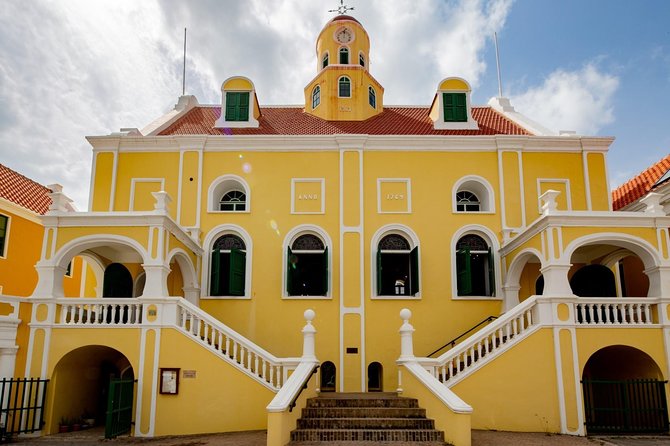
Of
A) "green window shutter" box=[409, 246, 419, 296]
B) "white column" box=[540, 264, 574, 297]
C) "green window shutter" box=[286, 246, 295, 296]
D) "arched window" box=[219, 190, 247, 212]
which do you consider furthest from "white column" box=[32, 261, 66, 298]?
"white column" box=[540, 264, 574, 297]

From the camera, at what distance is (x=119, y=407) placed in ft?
40.3

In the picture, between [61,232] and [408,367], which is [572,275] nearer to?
[408,367]

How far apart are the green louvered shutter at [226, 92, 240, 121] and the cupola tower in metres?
2.92

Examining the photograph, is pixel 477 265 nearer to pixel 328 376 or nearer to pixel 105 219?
pixel 328 376

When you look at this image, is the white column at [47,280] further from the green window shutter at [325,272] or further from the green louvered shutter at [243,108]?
the green louvered shutter at [243,108]

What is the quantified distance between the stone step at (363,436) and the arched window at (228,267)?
6110 mm

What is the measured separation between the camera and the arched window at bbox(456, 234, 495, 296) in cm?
1651

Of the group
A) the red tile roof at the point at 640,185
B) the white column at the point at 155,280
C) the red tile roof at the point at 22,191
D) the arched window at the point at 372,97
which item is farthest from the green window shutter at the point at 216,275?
the red tile roof at the point at 640,185

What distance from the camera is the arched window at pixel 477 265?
1651cm

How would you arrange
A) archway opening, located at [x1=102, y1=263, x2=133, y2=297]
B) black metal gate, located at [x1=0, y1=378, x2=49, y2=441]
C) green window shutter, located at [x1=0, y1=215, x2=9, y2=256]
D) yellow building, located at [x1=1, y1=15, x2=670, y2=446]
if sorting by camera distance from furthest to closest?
green window shutter, located at [x1=0, y1=215, x2=9, y2=256]
archway opening, located at [x1=102, y1=263, x2=133, y2=297]
yellow building, located at [x1=1, y1=15, x2=670, y2=446]
black metal gate, located at [x1=0, y1=378, x2=49, y2=441]

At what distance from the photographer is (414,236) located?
55.0 feet

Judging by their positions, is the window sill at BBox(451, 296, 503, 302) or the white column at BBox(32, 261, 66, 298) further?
the window sill at BBox(451, 296, 503, 302)

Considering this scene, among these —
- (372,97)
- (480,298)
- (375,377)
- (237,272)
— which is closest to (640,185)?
(480,298)

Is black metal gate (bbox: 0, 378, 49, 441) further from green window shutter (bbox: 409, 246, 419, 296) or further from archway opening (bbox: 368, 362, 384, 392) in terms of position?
green window shutter (bbox: 409, 246, 419, 296)
